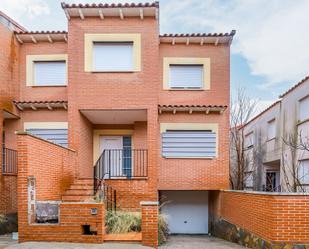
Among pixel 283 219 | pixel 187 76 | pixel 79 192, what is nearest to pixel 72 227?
pixel 79 192

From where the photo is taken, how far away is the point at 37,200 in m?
8.95

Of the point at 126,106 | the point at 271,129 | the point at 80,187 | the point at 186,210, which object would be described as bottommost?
the point at 186,210

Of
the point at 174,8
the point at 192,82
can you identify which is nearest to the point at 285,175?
the point at 192,82

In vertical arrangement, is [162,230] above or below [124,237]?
below

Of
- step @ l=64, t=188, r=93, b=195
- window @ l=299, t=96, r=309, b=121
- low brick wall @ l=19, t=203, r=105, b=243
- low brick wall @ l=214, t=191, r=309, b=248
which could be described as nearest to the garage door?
step @ l=64, t=188, r=93, b=195

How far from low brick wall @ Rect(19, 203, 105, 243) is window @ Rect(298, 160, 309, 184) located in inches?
453

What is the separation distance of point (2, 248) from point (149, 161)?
5.94 meters

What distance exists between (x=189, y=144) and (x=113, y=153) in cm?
360

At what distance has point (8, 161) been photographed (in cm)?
1287

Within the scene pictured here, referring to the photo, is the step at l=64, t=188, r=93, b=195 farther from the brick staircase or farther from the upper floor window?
the upper floor window

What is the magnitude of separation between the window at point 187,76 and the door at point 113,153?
3.86 metres

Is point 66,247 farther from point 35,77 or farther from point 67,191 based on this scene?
point 35,77

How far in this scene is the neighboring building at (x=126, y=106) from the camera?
12.3 meters

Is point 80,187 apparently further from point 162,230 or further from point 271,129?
point 271,129
